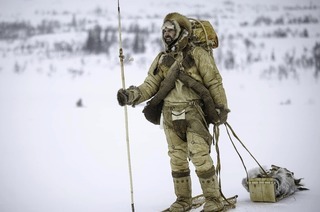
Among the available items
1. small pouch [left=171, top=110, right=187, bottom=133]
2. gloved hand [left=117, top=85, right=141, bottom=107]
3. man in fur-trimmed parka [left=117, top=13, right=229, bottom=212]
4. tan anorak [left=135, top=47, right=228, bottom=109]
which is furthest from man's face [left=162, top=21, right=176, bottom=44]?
small pouch [left=171, top=110, right=187, bottom=133]

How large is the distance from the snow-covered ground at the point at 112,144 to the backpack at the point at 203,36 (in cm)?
163

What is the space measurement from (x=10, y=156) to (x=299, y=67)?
14.0 m

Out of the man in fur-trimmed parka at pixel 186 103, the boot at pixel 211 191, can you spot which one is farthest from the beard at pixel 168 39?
the boot at pixel 211 191

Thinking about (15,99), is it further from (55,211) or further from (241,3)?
(241,3)

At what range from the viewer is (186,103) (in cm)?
384

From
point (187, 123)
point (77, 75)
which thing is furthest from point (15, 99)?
point (187, 123)

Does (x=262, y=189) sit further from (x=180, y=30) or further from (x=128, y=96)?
(x=180, y=30)

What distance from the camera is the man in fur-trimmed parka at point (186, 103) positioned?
3779 millimetres

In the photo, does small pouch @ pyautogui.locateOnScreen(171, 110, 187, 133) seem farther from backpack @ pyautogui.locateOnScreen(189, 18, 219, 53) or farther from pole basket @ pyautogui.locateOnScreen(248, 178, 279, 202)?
pole basket @ pyautogui.locateOnScreen(248, 178, 279, 202)

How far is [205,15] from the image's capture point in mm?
25516

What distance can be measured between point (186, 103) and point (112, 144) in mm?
4791

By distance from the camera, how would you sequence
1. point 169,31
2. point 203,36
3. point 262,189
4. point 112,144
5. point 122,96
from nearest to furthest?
point 122,96
point 169,31
point 203,36
point 262,189
point 112,144

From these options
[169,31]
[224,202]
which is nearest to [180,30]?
[169,31]

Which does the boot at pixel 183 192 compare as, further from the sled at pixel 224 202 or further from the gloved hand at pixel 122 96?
the gloved hand at pixel 122 96
